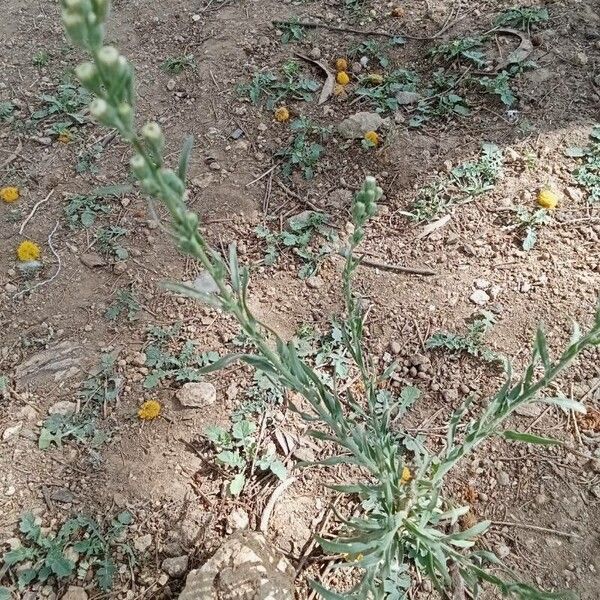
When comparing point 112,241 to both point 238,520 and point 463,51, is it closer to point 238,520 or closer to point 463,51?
point 238,520

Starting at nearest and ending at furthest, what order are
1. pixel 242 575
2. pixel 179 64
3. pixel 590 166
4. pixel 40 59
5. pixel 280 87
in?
pixel 242 575 < pixel 590 166 < pixel 280 87 < pixel 179 64 < pixel 40 59

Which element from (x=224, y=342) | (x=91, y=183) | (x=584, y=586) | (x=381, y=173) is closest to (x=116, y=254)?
(x=91, y=183)

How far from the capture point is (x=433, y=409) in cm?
237

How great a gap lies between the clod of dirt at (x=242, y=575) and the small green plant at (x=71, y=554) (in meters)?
0.34

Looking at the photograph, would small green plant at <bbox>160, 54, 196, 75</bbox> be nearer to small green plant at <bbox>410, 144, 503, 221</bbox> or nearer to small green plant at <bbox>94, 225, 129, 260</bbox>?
small green plant at <bbox>94, 225, 129, 260</bbox>

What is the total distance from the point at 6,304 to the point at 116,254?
551 millimetres

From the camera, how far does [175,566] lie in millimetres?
2080

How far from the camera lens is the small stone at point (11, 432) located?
241 cm

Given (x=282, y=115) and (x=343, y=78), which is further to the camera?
(x=343, y=78)

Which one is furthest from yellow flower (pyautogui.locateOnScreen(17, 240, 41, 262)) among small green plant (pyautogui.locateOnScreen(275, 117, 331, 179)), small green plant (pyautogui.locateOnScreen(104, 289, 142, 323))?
small green plant (pyautogui.locateOnScreen(275, 117, 331, 179))

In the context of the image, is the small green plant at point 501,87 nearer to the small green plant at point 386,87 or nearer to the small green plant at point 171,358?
the small green plant at point 386,87

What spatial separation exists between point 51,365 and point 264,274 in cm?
103

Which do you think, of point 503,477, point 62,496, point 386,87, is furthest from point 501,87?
point 62,496

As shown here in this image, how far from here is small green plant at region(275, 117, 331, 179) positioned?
10.3 ft
